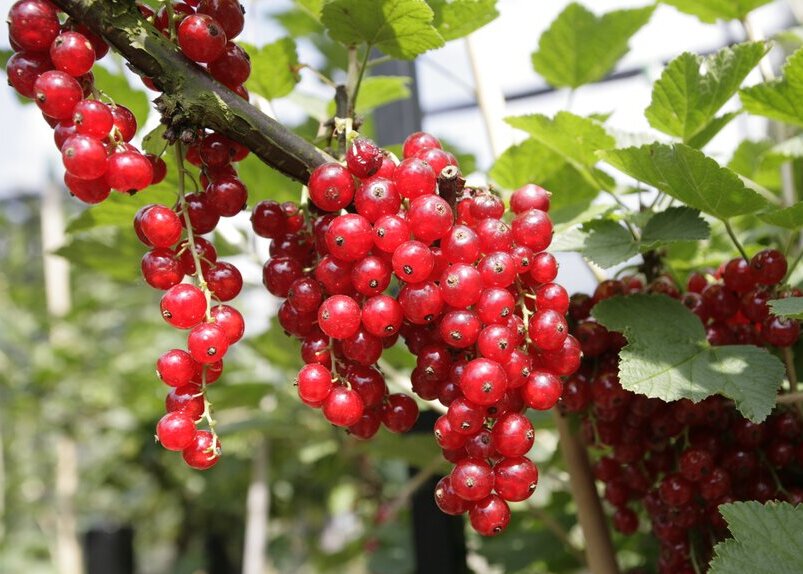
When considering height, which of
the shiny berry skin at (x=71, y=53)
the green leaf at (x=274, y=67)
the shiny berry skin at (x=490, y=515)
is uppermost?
the green leaf at (x=274, y=67)

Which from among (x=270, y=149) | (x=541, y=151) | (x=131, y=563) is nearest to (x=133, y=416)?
(x=131, y=563)

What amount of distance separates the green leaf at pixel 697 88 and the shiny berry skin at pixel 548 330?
0.74ft

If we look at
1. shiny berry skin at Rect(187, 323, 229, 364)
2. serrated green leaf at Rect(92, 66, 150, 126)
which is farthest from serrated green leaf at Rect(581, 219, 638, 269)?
serrated green leaf at Rect(92, 66, 150, 126)

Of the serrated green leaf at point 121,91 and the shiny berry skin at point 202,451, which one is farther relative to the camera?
the serrated green leaf at point 121,91

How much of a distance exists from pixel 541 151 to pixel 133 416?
5.43 feet

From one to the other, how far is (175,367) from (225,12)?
0.65 ft

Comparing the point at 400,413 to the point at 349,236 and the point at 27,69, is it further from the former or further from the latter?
the point at 27,69

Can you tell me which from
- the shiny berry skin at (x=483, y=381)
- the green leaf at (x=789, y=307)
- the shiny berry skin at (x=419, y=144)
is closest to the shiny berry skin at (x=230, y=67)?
the shiny berry skin at (x=419, y=144)

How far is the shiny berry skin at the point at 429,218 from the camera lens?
38cm

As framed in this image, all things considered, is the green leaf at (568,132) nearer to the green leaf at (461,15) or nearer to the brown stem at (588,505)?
the green leaf at (461,15)

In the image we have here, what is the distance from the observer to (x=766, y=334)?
18.6 inches

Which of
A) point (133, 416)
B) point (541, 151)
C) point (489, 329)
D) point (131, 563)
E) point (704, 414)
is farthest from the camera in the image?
point (133, 416)

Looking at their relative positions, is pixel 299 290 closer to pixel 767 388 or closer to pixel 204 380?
pixel 204 380

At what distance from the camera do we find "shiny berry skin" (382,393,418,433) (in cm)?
43
